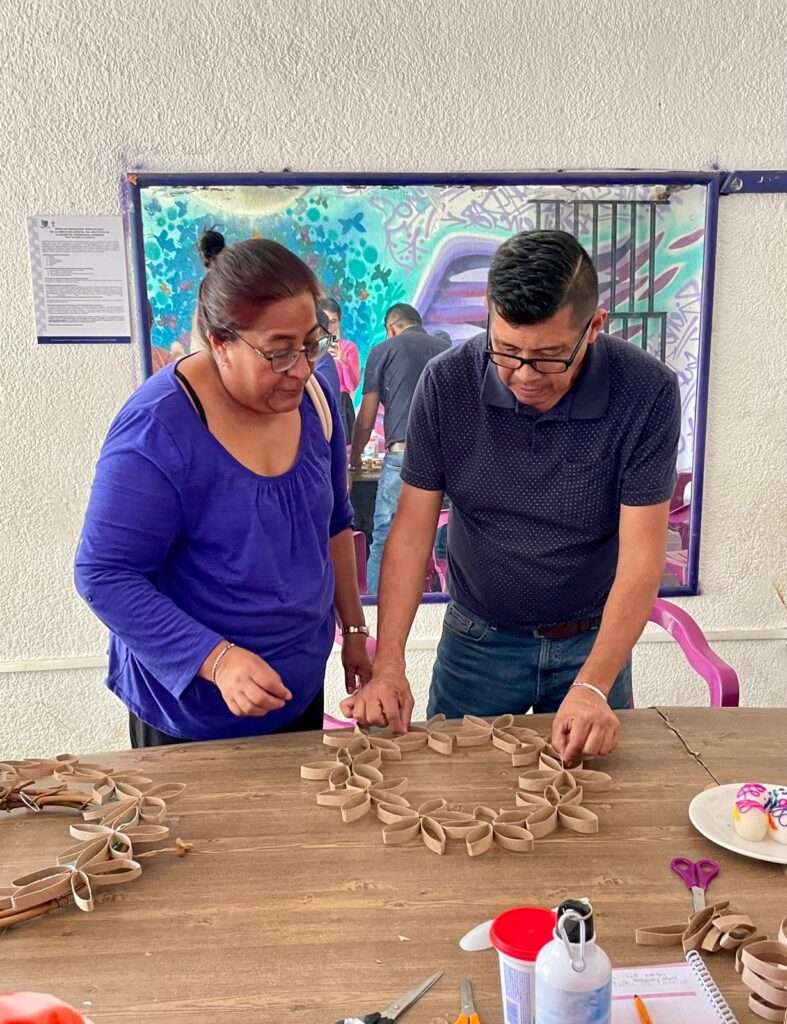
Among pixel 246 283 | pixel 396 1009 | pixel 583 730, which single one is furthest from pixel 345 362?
pixel 396 1009

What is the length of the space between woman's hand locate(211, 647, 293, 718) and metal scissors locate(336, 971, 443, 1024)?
620 mm

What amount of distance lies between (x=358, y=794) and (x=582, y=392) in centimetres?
97

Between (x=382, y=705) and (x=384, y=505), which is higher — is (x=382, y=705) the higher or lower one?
the lower one

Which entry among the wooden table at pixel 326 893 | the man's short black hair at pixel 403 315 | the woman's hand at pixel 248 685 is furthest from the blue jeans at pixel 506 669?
the man's short black hair at pixel 403 315

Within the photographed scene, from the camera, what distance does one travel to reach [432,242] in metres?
Result: 3.15

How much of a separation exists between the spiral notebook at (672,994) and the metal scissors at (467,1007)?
0.54 ft

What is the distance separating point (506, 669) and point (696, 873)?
840 mm

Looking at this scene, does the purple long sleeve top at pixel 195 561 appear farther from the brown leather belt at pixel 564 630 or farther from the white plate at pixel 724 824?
the white plate at pixel 724 824

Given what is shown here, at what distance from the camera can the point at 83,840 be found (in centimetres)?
152

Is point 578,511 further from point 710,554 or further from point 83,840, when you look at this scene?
point 710,554

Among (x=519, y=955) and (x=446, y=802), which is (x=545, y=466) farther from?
(x=519, y=955)

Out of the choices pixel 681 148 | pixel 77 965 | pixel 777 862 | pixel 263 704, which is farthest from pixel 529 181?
pixel 77 965

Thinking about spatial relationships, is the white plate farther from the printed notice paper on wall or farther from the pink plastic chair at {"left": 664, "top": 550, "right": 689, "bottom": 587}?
the printed notice paper on wall

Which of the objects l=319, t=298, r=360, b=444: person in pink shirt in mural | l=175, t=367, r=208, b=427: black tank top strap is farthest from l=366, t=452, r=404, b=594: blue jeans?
l=175, t=367, r=208, b=427: black tank top strap
